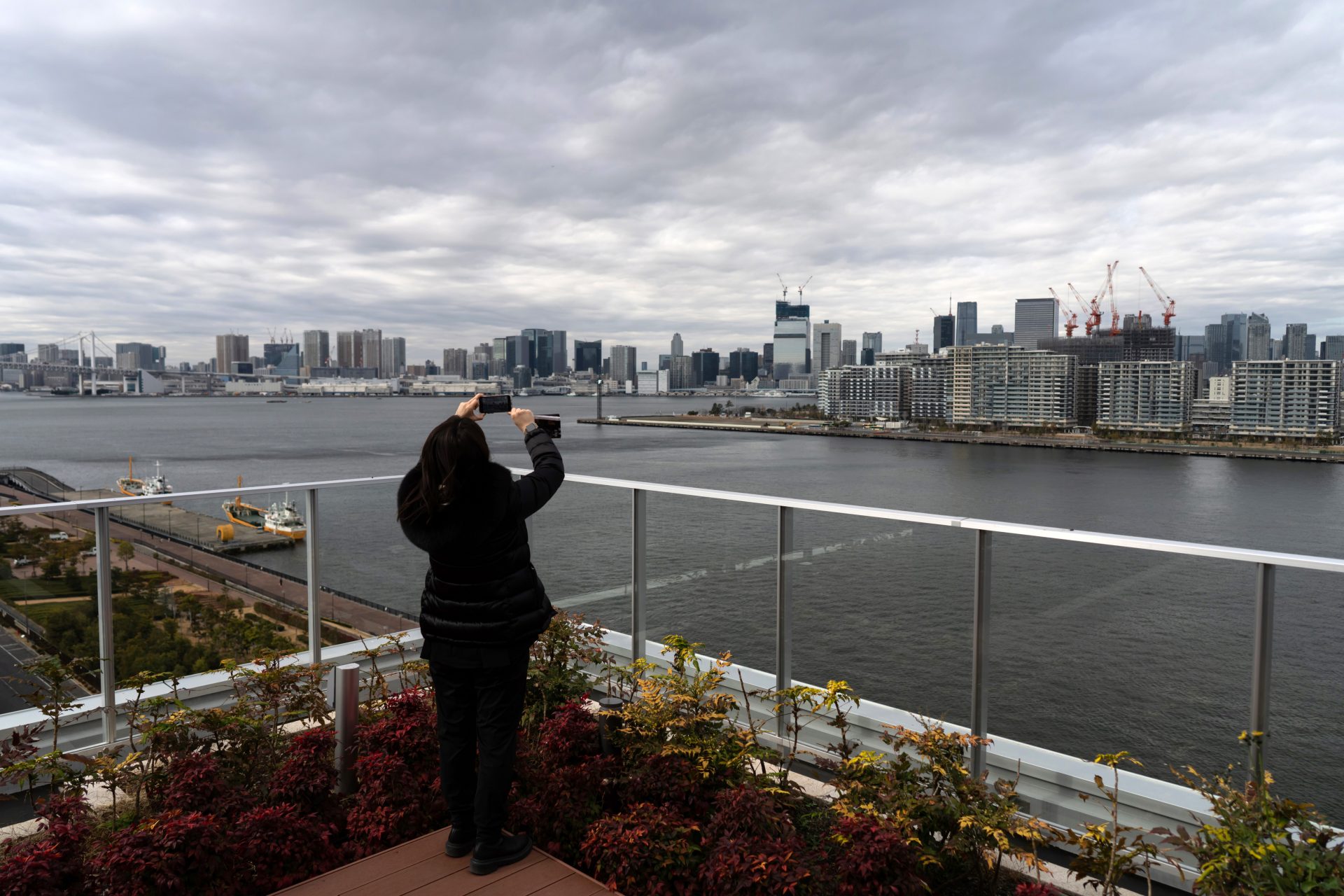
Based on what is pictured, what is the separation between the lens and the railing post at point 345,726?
2.91 m

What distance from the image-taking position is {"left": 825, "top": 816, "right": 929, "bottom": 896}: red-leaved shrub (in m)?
2.01

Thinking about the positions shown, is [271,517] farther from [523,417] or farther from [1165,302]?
[1165,302]

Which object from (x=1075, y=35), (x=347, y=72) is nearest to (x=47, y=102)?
(x=347, y=72)

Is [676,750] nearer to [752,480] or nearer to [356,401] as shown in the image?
[752,480]

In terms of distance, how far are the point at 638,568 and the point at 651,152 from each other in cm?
3723

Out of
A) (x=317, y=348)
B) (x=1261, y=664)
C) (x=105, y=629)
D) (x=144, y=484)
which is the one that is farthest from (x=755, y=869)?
(x=317, y=348)

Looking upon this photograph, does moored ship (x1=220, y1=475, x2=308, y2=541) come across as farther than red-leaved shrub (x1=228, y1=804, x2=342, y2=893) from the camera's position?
Yes

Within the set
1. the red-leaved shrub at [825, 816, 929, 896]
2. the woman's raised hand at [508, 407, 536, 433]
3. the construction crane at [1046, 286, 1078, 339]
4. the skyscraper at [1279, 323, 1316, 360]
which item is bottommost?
the red-leaved shrub at [825, 816, 929, 896]

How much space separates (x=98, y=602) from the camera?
3.46 metres

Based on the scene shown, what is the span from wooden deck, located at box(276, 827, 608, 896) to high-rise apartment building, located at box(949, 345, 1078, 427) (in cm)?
12499

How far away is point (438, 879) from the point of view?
228 centimetres

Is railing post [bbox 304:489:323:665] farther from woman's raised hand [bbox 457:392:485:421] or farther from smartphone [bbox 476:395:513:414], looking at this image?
woman's raised hand [bbox 457:392:485:421]

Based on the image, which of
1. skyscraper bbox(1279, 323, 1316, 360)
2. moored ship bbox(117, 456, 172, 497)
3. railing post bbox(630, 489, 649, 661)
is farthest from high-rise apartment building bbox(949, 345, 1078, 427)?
railing post bbox(630, 489, 649, 661)

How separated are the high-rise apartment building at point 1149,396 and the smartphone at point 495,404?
12116cm
